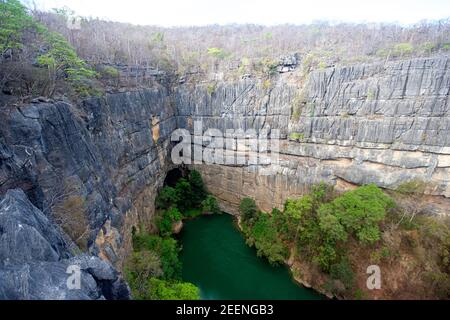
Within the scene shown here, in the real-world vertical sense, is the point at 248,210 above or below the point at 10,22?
A: below

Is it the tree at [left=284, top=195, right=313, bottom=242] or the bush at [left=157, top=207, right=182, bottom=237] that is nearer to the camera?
the tree at [left=284, top=195, right=313, bottom=242]

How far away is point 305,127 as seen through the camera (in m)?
17.5

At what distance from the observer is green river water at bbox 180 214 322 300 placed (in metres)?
13.5

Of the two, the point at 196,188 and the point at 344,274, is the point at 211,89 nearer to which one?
the point at 196,188

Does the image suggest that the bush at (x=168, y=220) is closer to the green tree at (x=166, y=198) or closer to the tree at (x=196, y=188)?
the green tree at (x=166, y=198)

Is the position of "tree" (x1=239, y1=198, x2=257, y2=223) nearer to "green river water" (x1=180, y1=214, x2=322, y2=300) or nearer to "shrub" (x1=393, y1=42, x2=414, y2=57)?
"green river water" (x1=180, y1=214, x2=322, y2=300)

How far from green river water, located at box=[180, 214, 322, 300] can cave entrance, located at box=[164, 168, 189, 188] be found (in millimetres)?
4545

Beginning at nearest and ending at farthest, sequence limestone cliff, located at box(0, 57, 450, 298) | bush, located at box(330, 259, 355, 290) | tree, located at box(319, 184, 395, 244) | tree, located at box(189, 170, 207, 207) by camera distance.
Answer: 1. limestone cliff, located at box(0, 57, 450, 298)
2. bush, located at box(330, 259, 355, 290)
3. tree, located at box(319, 184, 395, 244)
4. tree, located at box(189, 170, 207, 207)

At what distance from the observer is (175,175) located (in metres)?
22.5

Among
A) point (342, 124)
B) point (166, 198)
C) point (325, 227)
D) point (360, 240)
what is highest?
point (342, 124)

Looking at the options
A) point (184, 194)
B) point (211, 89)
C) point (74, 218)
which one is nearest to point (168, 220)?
point (184, 194)

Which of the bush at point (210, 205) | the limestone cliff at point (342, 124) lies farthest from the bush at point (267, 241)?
the bush at point (210, 205)

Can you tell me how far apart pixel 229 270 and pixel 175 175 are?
32.9 ft

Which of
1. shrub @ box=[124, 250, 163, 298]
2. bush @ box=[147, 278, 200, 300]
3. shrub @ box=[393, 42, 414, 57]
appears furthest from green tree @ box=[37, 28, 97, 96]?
shrub @ box=[393, 42, 414, 57]
